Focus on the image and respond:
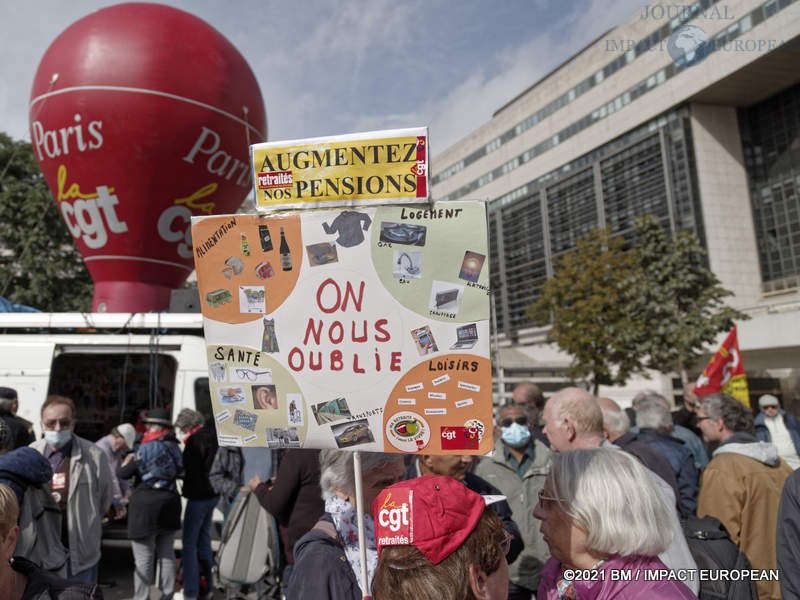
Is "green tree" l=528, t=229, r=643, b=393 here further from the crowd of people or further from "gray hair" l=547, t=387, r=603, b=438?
"gray hair" l=547, t=387, r=603, b=438

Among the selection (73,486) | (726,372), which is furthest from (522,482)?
(726,372)

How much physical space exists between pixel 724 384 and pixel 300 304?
7869 millimetres

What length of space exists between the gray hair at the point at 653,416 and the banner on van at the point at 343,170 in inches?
144

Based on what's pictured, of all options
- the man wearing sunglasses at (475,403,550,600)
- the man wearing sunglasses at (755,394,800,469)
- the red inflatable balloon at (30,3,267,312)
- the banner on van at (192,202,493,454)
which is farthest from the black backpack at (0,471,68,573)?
the man wearing sunglasses at (755,394,800,469)

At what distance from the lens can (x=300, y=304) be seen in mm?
A: 2500

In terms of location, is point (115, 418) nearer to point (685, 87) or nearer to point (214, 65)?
point (214, 65)

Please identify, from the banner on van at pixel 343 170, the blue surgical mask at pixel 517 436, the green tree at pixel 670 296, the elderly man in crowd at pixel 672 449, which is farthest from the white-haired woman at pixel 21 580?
the green tree at pixel 670 296

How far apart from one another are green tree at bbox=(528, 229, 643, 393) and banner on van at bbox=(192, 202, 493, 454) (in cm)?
1922

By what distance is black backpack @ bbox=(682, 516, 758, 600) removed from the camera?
2354 mm

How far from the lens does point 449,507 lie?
62.6 inches

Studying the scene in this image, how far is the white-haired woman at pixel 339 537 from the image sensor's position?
2.11m

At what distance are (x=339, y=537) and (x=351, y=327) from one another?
2.75 feet

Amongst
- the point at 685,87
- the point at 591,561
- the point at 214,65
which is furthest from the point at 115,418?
the point at 685,87

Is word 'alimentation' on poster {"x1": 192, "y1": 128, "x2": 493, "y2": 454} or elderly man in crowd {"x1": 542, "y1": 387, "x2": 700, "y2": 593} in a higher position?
word 'alimentation' on poster {"x1": 192, "y1": 128, "x2": 493, "y2": 454}
